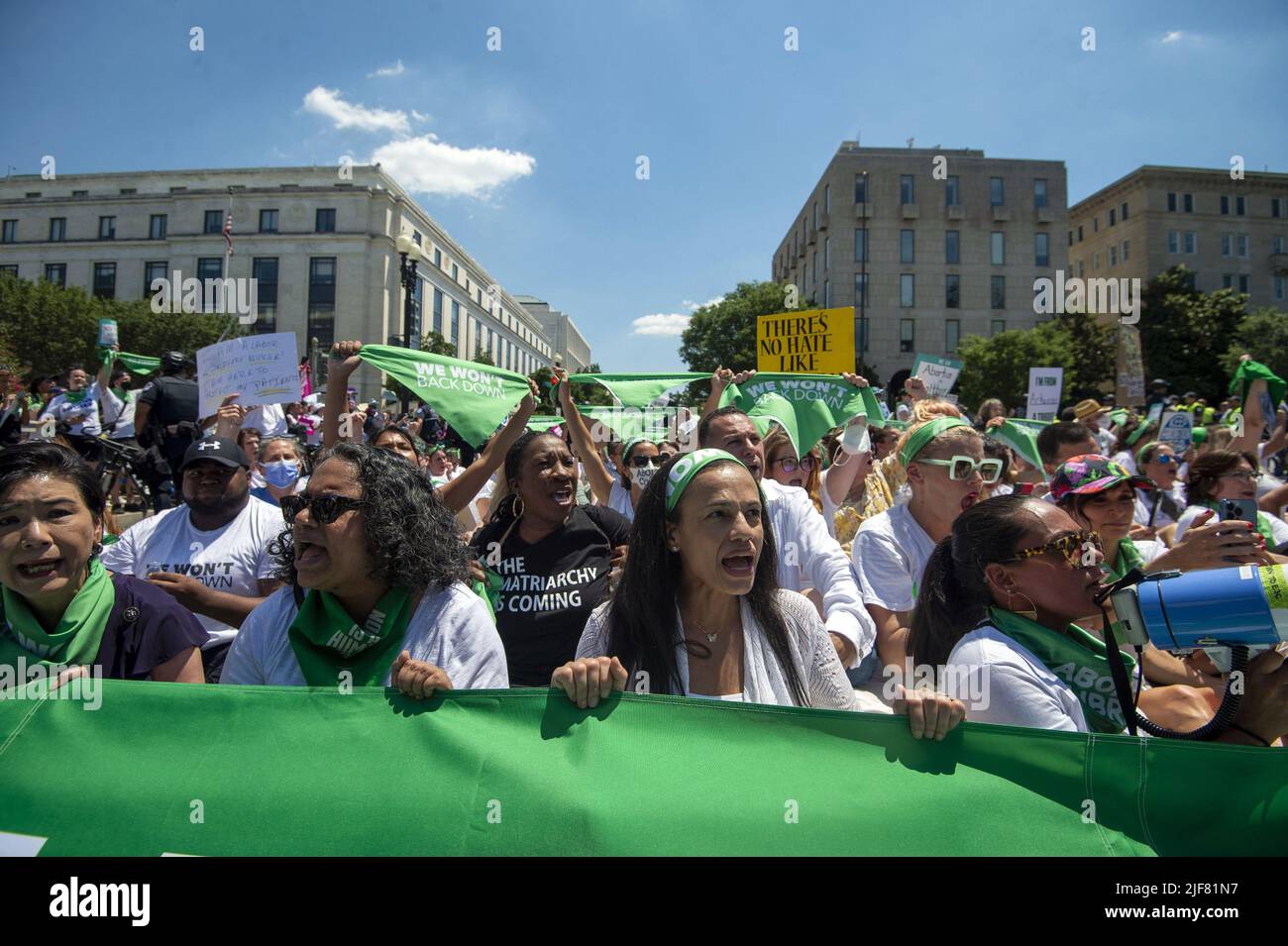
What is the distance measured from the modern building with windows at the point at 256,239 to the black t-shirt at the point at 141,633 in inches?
2333

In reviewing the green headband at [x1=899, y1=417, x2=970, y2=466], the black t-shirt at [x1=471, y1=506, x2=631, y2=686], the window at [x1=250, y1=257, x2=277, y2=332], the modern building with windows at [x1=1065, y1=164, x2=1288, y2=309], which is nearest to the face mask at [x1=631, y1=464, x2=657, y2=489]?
the black t-shirt at [x1=471, y1=506, x2=631, y2=686]

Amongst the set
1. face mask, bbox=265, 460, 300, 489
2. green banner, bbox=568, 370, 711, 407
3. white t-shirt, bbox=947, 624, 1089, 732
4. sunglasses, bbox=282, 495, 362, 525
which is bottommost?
white t-shirt, bbox=947, 624, 1089, 732

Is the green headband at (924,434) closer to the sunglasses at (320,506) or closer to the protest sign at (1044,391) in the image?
the sunglasses at (320,506)

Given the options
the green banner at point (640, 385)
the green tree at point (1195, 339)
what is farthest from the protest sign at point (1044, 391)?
the green tree at point (1195, 339)

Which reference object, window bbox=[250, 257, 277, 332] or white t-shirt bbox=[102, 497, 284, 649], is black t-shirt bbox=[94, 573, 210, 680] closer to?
white t-shirt bbox=[102, 497, 284, 649]

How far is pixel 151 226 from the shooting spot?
69250 mm

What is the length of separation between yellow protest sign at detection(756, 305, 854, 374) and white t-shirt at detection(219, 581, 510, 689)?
21.2ft

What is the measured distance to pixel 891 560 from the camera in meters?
3.40

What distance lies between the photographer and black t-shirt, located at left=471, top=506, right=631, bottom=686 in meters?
A: 3.43

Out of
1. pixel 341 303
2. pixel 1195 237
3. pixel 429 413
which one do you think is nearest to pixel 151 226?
pixel 341 303

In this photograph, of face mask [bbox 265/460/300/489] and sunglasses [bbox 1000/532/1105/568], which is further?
face mask [bbox 265/460/300/489]

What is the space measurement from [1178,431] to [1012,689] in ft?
29.9
